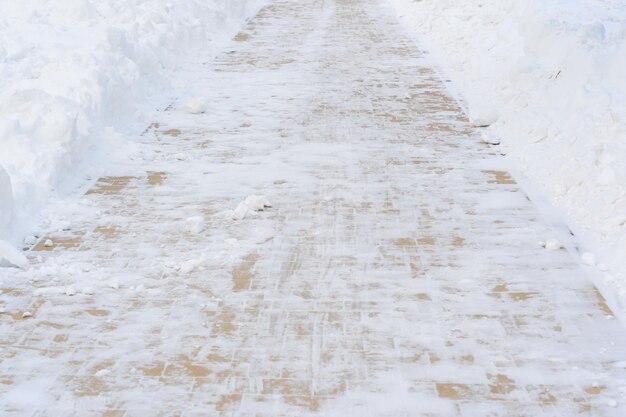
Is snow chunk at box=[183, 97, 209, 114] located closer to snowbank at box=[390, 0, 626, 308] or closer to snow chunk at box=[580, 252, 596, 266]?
snowbank at box=[390, 0, 626, 308]

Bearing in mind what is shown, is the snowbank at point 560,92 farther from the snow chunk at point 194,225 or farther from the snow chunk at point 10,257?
the snow chunk at point 10,257

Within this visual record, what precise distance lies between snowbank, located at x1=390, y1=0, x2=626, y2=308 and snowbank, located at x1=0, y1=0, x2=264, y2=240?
3.64 m

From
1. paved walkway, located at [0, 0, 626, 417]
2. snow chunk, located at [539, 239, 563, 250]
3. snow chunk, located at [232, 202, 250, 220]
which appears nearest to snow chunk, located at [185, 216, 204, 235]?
paved walkway, located at [0, 0, 626, 417]

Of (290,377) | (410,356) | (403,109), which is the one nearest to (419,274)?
(410,356)

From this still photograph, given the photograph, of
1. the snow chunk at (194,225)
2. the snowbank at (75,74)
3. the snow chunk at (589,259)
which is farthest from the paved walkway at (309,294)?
the snowbank at (75,74)

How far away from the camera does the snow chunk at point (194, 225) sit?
6.08 meters

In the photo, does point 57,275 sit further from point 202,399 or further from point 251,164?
point 251,164

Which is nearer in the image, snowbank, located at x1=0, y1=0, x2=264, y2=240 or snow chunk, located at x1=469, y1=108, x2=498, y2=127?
snowbank, located at x1=0, y1=0, x2=264, y2=240

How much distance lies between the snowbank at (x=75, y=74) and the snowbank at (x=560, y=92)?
364 cm

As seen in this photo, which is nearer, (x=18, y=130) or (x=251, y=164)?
(x=18, y=130)

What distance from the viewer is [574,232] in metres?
6.15

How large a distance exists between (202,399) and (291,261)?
5.60 feet

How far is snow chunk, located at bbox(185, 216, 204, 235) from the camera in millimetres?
6082

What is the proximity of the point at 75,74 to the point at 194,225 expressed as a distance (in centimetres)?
318
